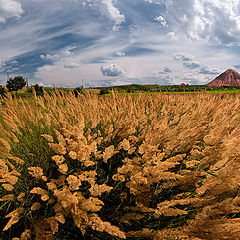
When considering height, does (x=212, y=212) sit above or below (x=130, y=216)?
above

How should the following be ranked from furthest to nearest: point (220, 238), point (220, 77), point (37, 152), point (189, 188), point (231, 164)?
point (220, 77) < point (37, 152) < point (189, 188) < point (231, 164) < point (220, 238)

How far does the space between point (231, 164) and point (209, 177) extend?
0.49 ft

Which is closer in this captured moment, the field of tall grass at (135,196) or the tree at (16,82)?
the field of tall grass at (135,196)

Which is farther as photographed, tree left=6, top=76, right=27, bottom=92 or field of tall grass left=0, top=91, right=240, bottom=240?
tree left=6, top=76, right=27, bottom=92

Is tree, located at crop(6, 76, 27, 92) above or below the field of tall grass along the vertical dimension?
above

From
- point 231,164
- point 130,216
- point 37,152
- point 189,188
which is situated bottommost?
point 130,216

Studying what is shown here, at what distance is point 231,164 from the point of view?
116cm

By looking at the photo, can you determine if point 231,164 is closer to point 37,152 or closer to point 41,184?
point 41,184

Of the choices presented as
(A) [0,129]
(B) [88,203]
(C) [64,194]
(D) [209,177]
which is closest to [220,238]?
(D) [209,177]

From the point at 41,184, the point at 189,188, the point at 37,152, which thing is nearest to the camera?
the point at 189,188

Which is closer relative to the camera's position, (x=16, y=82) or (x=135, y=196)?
(x=135, y=196)

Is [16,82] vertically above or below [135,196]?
above

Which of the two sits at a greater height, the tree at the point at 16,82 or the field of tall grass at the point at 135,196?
the tree at the point at 16,82

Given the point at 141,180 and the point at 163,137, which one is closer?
the point at 141,180
